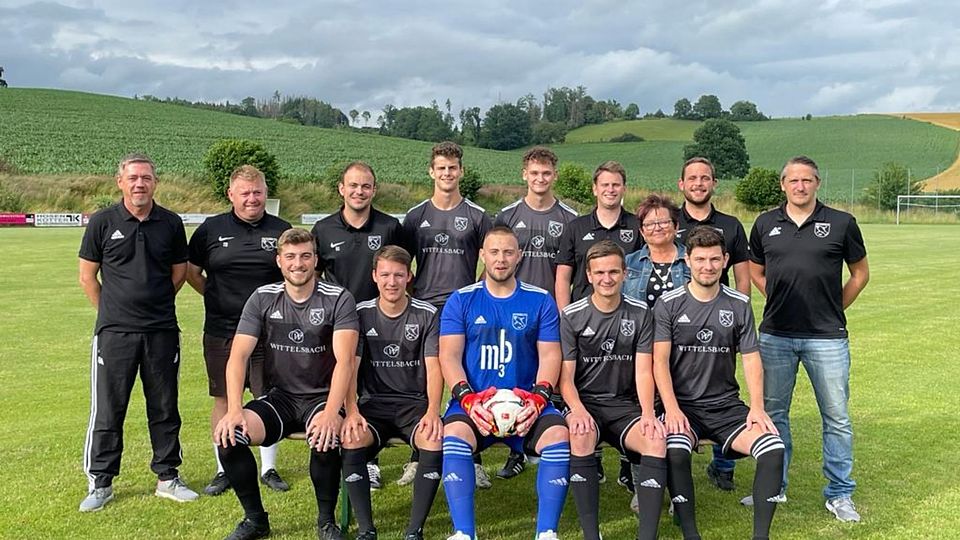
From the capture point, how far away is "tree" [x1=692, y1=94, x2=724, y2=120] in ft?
405

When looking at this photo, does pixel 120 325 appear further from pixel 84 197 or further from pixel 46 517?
pixel 84 197

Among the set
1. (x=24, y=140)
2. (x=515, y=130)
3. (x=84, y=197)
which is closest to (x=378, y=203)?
(x=84, y=197)

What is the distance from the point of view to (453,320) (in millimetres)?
4613

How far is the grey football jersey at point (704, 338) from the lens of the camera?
15.1ft

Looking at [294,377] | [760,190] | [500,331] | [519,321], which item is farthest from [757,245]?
[760,190]

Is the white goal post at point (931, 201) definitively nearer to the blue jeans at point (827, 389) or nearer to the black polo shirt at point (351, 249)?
the blue jeans at point (827, 389)

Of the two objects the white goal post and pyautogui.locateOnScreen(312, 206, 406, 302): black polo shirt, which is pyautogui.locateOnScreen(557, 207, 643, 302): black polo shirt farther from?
the white goal post

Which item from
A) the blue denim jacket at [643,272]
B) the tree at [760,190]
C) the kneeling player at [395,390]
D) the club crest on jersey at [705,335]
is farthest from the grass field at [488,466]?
the tree at [760,190]

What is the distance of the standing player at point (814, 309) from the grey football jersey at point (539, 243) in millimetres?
1552

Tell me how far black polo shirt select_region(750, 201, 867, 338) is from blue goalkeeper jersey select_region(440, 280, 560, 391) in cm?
158

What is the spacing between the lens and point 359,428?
4473mm

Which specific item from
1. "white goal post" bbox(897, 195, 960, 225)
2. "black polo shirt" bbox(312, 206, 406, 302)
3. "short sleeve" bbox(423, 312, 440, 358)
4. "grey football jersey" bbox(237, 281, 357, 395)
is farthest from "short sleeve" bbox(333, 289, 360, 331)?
"white goal post" bbox(897, 195, 960, 225)

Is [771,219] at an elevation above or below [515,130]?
below

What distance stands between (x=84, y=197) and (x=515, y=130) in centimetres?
7477
